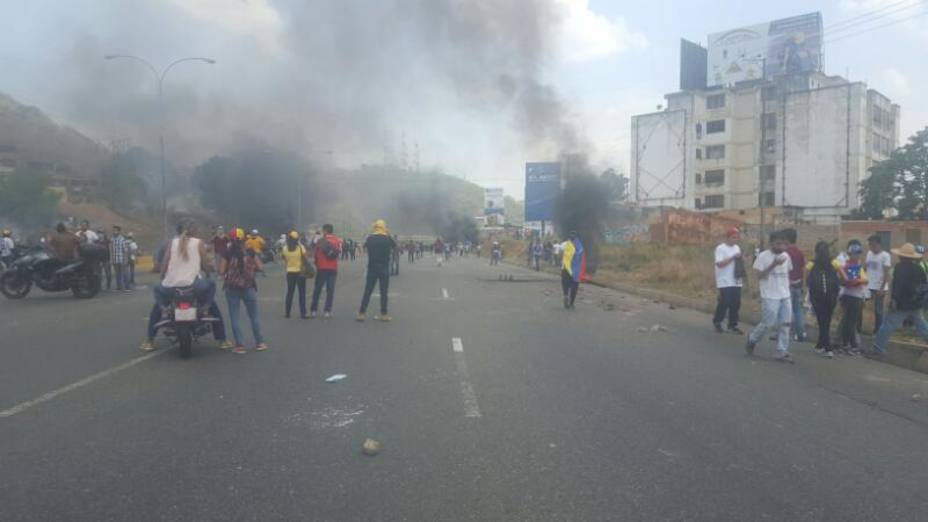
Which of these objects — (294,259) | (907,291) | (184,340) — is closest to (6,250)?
(294,259)

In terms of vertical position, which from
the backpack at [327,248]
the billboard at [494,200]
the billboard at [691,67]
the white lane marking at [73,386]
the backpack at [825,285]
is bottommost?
the white lane marking at [73,386]

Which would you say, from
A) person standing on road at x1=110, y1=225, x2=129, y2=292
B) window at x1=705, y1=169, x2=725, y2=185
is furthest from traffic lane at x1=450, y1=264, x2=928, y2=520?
window at x1=705, y1=169, x2=725, y2=185

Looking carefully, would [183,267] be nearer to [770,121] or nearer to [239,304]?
[239,304]

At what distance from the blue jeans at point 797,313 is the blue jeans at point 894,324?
3.57 feet

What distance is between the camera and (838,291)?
8445 mm

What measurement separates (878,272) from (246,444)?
8.38 metres

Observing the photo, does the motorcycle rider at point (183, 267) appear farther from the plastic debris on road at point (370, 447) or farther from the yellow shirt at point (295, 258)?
the plastic debris on road at point (370, 447)

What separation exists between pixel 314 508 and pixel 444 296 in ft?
40.7

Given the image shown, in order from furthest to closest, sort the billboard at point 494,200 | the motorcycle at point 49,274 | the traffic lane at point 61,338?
the billboard at point 494,200 < the motorcycle at point 49,274 < the traffic lane at point 61,338

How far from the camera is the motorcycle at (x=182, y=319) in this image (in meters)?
7.14

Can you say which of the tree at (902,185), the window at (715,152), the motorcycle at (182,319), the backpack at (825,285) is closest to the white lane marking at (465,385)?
the motorcycle at (182,319)

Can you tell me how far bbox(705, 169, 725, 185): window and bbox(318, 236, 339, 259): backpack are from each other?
55880 mm

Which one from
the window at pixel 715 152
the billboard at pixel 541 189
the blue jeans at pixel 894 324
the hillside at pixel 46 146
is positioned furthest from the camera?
the window at pixel 715 152

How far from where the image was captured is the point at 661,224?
44.7 m
